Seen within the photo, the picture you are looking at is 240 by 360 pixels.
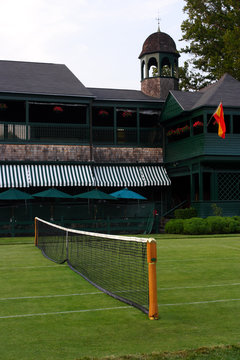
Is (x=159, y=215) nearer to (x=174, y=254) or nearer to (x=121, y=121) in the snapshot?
(x=121, y=121)

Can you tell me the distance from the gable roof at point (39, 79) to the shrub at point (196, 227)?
10981mm

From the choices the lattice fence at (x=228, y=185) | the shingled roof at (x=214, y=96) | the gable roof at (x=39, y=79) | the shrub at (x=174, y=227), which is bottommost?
the shrub at (x=174, y=227)

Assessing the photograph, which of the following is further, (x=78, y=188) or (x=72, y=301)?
(x=78, y=188)

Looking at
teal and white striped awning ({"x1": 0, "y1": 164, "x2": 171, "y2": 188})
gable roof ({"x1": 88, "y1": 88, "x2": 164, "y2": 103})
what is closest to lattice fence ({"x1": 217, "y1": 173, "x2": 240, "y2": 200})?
teal and white striped awning ({"x1": 0, "y1": 164, "x2": 171, "y2": 188})

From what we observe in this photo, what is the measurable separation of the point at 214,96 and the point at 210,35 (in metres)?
15.0

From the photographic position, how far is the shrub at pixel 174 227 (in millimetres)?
28203

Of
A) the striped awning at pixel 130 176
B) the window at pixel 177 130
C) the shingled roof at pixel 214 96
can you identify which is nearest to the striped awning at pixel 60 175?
the striped awning at pixel 130 176

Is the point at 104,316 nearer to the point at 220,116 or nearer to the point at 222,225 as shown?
the point at 222,225

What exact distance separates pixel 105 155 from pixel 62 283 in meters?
23.0

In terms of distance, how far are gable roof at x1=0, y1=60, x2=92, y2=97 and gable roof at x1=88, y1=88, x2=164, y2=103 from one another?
139cm

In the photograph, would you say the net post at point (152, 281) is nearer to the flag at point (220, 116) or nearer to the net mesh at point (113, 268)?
the net mesh at point (113, 268)

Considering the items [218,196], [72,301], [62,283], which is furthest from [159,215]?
[72,301]

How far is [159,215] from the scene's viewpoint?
3045cm

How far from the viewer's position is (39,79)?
34.2 m
